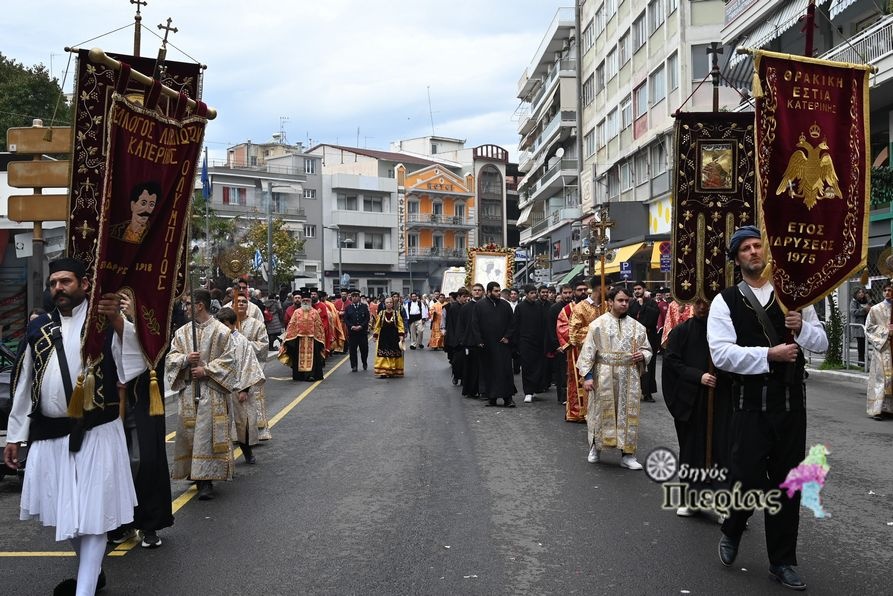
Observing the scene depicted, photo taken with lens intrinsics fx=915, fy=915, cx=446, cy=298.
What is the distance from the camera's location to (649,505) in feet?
24.2

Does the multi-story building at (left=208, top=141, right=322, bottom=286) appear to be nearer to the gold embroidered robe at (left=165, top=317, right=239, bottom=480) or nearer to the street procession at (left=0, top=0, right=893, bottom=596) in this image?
the street procession at (left=0, top=0, right=893, bottom=596)

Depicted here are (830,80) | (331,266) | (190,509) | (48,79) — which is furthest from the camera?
(331,266)

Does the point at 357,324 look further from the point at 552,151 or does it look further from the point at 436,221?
the point at 436,221

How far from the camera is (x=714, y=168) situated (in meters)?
8.70

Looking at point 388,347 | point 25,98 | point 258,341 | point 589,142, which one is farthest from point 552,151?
point 258,341

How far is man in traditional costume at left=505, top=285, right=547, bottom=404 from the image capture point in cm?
1559

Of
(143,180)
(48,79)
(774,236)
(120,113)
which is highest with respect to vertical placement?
(48,79)

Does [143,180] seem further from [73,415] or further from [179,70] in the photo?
[179,70]

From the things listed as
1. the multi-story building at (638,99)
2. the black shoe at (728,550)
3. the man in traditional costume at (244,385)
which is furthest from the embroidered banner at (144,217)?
the multi-story building at (638,99)

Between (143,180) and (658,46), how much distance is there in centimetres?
3544

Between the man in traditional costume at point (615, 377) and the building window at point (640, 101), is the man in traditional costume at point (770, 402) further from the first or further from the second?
the building window at point (640, 101)

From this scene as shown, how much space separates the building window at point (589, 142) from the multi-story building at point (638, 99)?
0.07 m

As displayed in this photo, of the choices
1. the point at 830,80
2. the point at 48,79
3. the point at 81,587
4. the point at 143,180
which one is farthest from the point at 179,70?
the point at 48,79

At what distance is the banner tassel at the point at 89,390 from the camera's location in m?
4.72
